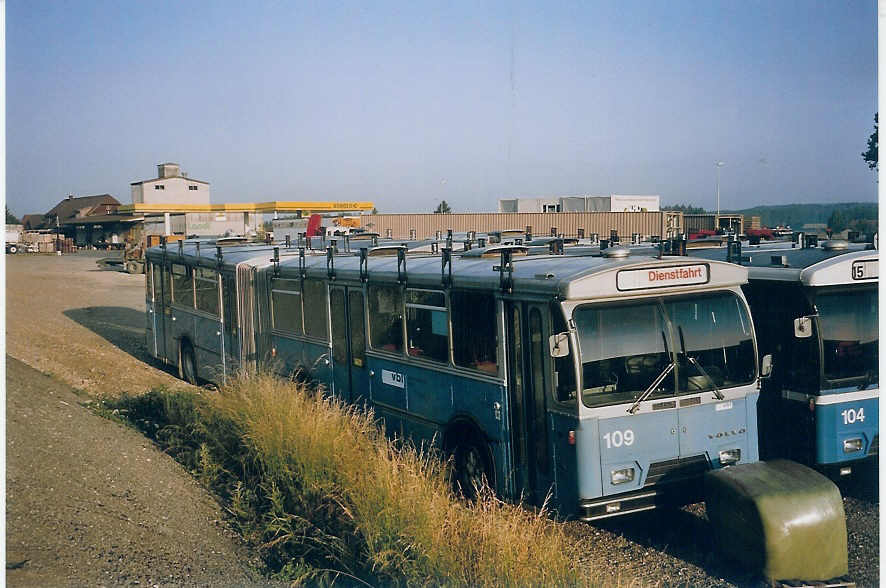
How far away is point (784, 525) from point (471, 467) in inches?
117

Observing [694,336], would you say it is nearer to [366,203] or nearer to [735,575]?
[735,575]

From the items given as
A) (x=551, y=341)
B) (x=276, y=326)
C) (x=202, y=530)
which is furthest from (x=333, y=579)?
(x=276, y=326)

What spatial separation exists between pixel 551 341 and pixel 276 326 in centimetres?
684

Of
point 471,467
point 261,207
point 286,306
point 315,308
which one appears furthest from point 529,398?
point 261,207

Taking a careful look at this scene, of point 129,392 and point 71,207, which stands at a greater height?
point 71,207

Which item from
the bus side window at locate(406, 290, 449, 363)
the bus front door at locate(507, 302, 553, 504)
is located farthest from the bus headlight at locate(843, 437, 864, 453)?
the bus side window at locate(406, 290, 449, 363)

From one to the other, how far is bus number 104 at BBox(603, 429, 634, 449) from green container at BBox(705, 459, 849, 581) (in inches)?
31.3

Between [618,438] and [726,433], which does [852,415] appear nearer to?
[726,433]

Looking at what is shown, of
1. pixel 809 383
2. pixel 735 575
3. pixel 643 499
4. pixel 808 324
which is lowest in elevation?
pixel 735 575

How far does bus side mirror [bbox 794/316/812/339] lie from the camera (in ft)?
27.3

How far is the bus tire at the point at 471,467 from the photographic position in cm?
817

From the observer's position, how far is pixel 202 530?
25.4 ft

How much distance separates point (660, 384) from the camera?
7371 mm

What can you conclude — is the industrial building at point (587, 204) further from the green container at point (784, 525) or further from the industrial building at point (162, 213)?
the green container at point (784, 525)
